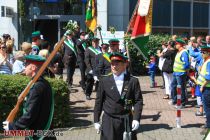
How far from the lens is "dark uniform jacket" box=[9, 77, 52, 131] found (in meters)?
5.60

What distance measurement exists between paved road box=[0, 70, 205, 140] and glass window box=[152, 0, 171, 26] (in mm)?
10570

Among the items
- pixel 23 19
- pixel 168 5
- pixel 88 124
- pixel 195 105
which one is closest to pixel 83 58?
pixel 195 105

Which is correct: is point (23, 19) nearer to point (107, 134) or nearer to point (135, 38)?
point (135, 38)

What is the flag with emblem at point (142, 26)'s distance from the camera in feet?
36.1

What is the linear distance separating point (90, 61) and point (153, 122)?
3.88 m

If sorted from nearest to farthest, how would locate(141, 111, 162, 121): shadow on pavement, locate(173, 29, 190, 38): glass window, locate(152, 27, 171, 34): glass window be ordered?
locate(141, 111, 162, 121): shadow on pavement, locate(152, 27, 171, 34): glass window, locate(173, 29, 190, 38): glass window

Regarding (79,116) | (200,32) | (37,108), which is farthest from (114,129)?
(200,32)

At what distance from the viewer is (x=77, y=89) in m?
16.1

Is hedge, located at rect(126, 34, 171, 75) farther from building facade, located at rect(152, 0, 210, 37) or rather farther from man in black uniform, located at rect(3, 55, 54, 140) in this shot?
man in black uniform, located at rect(3, 55, 54, 140)

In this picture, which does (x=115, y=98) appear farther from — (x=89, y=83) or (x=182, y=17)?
(x=182, y=17)

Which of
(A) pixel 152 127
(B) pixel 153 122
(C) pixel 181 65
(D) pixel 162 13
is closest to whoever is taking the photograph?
A: (A) pixel 152 127

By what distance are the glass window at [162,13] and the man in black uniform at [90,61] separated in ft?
36.3

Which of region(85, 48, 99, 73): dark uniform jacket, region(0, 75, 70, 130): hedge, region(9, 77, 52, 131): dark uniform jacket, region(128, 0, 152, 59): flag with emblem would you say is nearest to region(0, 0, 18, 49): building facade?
region(85, 48, 99, 73): dark uniform jacket

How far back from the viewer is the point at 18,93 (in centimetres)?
941
